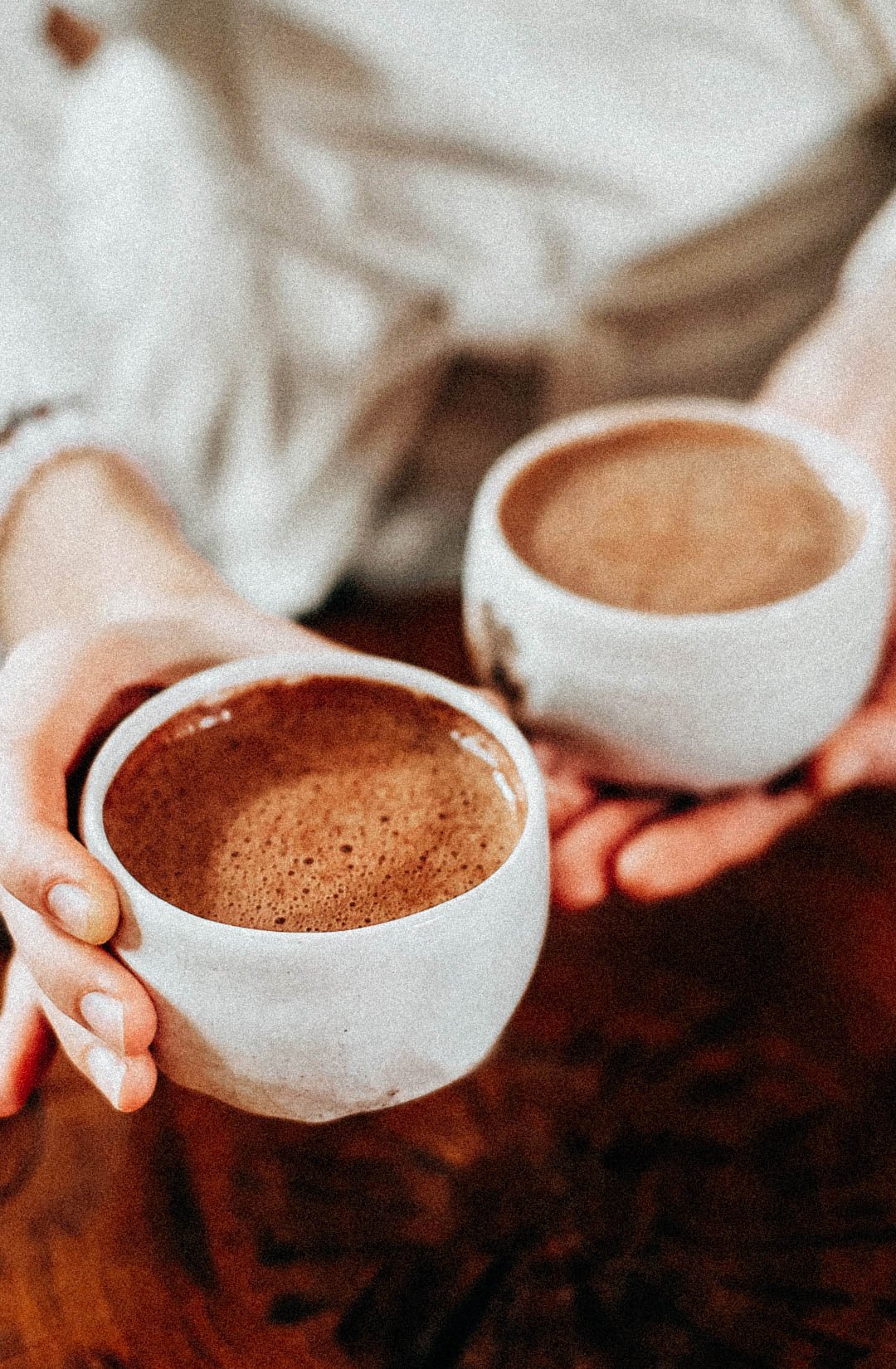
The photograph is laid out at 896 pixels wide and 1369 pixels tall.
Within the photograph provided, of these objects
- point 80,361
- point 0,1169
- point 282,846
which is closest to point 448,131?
point 80,361

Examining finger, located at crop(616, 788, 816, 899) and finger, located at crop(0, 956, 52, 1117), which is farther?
finger, located at crop(616, 788, 816, 899)

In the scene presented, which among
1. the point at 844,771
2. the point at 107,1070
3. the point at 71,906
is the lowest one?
the point at 844,771

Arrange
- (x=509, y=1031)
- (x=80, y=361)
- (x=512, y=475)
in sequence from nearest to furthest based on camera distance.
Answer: (x=509, y=1031), (x=512, y=475), (x=80, y=361)

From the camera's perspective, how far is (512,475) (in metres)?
0.88

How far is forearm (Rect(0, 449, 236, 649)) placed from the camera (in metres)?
0.89

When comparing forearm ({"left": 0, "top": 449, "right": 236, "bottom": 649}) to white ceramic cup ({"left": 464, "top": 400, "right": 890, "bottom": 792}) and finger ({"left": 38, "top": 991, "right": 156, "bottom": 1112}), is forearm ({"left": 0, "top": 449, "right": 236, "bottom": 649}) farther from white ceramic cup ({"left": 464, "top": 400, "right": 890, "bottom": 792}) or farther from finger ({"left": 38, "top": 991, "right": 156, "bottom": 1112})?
finger ({"left": 38, "top": 991, "right": 156, "bottom": 1112})

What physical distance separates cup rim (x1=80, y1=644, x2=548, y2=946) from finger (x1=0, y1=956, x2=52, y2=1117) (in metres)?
0.15

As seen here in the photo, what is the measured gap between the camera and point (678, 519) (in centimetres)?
84

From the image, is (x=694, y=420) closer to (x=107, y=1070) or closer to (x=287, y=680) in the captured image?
(x=287, y=680)

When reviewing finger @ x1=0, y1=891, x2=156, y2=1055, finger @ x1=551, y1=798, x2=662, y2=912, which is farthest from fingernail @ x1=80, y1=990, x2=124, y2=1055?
finger @ x1=551, y1=798, x2=662, y2=912

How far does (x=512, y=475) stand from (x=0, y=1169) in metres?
0.53

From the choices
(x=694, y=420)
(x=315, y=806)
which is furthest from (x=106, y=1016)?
(x=694, y=420)

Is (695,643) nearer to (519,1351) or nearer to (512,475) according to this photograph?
(512,475)

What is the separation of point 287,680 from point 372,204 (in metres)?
0.68
